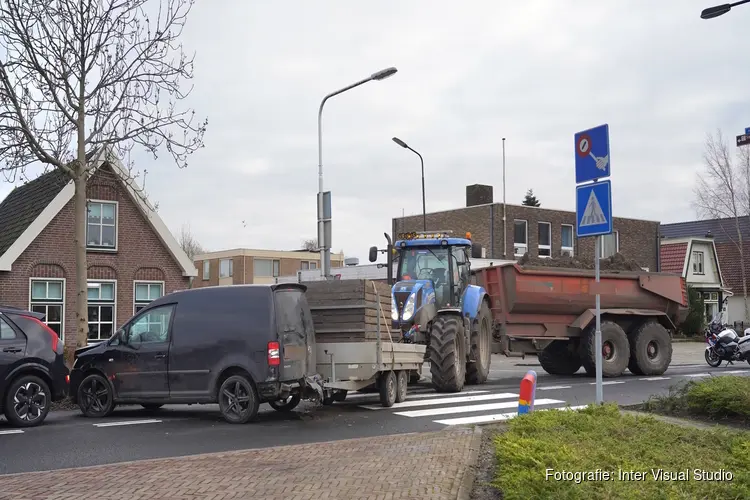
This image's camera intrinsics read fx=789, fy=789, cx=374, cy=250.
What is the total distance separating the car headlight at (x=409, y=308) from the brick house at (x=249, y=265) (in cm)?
5288

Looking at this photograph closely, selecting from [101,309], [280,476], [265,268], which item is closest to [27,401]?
[280,476]

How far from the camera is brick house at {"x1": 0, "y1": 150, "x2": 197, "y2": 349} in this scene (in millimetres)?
23453

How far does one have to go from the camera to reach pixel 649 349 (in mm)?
19656

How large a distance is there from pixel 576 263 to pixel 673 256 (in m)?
33.2

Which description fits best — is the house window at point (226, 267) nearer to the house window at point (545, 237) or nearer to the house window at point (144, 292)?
the house window at point (545, 237)

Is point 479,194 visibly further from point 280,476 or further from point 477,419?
point 280,476

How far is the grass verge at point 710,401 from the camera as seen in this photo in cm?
992

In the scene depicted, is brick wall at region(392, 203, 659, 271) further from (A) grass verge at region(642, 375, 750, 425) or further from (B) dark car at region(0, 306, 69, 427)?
(B) dark car at region(0, 306, 69, 427)

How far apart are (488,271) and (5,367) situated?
10.5 meters

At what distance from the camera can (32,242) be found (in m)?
23.6

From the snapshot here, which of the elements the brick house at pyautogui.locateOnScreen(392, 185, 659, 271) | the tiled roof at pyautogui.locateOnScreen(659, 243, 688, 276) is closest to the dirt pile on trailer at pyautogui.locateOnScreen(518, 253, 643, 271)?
the brick house at pyautogui.locateOnScreen(392, 185, 659, 271)

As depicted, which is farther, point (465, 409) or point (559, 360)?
point (559, 360)

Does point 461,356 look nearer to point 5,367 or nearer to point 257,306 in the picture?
point 257,306

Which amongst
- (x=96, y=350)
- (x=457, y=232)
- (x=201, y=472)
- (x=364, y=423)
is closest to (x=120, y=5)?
(x=96, y=350)
